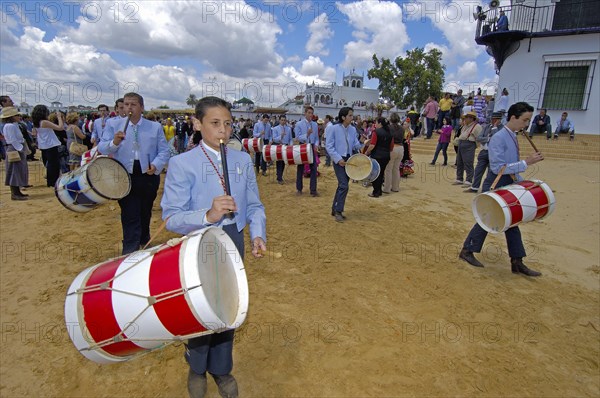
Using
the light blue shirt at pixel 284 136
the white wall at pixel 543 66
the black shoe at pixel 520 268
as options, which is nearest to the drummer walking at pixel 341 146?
the black shoe at pixel 520 268

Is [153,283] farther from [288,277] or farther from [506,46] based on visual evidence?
[506,46]

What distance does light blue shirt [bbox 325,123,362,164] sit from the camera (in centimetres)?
671

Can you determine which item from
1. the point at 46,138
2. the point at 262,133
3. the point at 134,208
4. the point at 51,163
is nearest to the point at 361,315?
the point at 134,208

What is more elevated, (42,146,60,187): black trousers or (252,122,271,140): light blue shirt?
(252,122,271,140): light blue shirt

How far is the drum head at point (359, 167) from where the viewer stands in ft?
22.5

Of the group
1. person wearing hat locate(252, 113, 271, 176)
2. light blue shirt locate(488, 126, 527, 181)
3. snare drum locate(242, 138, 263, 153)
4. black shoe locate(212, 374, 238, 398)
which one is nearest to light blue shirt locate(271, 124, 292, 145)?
snare drum locate(242, 138, 263, 153)

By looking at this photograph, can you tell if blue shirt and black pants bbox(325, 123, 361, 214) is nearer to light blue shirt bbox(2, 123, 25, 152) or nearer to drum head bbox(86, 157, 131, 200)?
drum head bbox(86, 157, 131, 200)

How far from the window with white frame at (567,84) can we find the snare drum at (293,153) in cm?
A: 1330

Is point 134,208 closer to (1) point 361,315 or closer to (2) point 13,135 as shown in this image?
(1) point 361,315

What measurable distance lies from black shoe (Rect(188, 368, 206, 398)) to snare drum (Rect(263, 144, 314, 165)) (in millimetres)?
6313

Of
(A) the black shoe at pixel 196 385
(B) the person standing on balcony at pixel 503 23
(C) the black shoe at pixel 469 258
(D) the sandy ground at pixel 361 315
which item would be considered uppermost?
(B) the person standing on balcony at pixel 503 23

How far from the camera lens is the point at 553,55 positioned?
14.9 meters

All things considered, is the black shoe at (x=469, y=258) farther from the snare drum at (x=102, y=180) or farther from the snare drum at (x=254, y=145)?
the snare drum at (x=254, y=145)

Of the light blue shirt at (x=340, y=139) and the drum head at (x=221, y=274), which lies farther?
the light blue shirt at (x=340, y=139)
